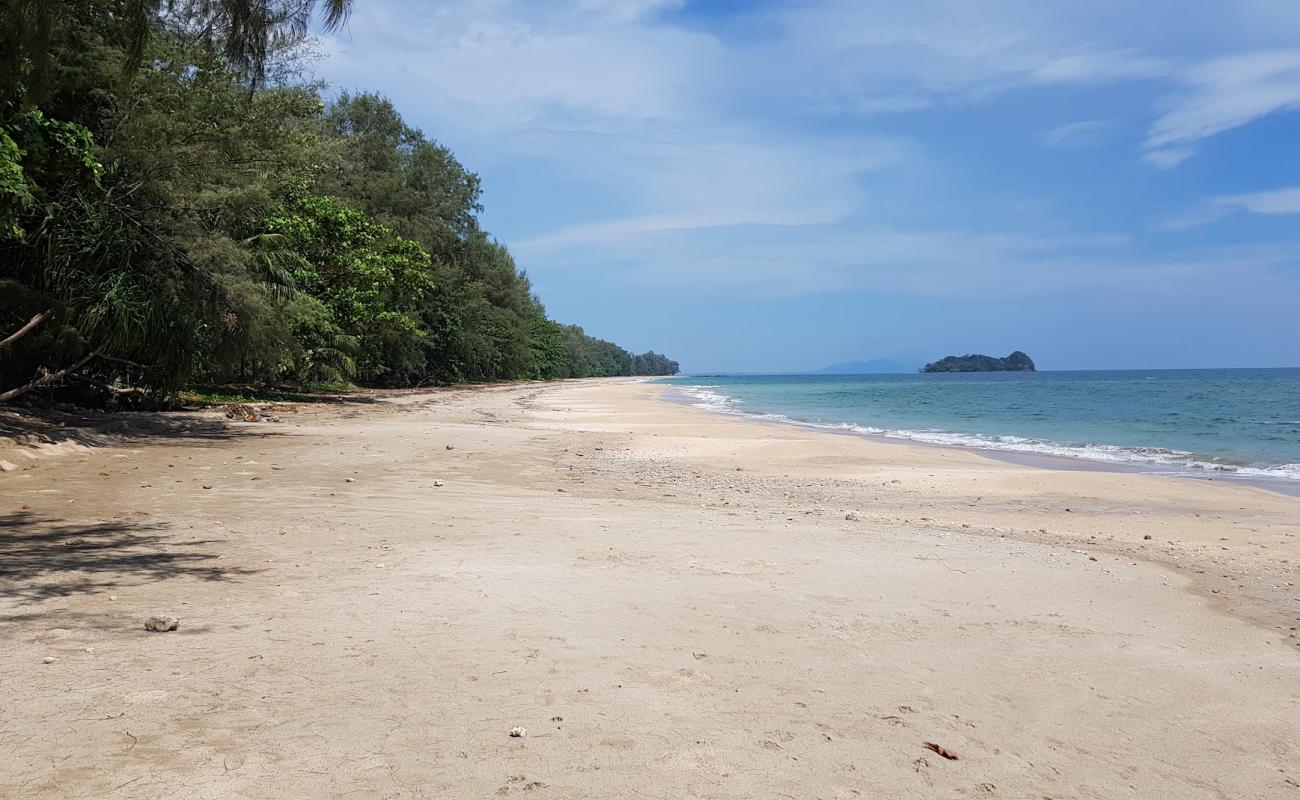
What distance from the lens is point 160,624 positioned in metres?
3.97

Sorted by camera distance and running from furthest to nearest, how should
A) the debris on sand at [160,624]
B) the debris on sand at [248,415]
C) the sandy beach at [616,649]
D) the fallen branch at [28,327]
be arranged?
the debris on sand at [248,415] → the fallen branch at [28,327] → the debris on sand at [160,624] → the sandy beach at [616,649]

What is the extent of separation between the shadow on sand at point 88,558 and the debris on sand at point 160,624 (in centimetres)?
84

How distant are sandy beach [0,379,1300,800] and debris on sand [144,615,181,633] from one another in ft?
0.20

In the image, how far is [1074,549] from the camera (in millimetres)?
7668

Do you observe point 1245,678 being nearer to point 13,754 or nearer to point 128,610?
point 13,754

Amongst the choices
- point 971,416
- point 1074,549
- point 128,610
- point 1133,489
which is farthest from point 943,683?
point 971,416

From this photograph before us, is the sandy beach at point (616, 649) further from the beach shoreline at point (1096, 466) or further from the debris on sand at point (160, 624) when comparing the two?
the beach shoreline at point (1096, 466)

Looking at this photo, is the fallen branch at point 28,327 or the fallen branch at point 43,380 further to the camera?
the fallen branch at point 43,380

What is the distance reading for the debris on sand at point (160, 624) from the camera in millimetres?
3955

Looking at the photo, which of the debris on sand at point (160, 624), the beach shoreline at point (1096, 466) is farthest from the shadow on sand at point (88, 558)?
the beach shoreline at point (1096, 466)

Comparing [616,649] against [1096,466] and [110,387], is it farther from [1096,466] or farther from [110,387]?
[110,387]

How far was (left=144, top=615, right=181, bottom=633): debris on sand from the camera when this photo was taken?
156 inches

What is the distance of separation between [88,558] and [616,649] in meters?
3.73

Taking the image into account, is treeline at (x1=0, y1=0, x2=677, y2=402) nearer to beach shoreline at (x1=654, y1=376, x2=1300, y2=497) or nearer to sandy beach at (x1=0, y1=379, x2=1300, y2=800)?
sandy beach at (x1=0, y1=379, x2=1300, y2=800)
